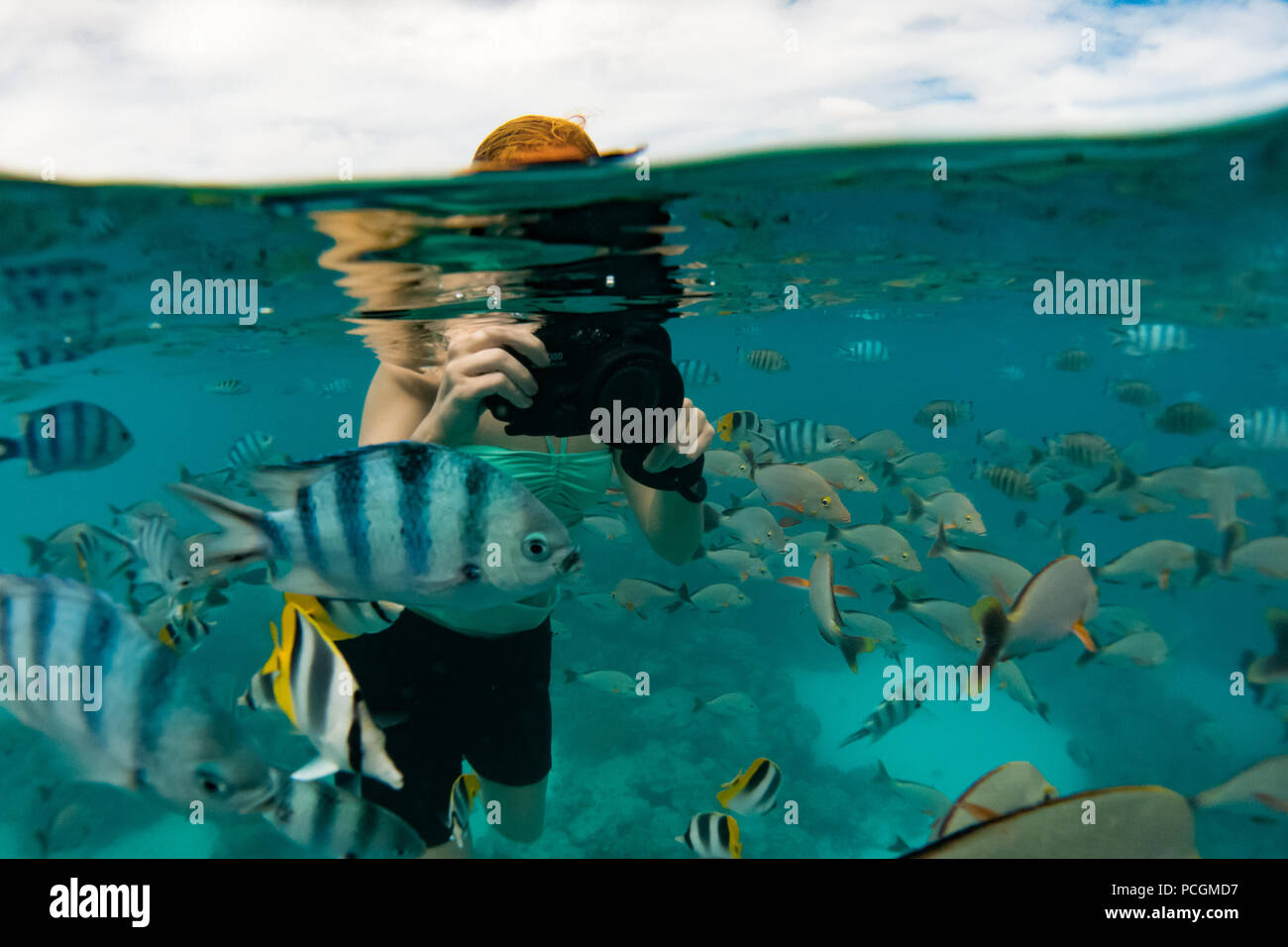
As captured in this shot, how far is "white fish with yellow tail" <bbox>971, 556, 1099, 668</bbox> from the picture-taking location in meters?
3.43

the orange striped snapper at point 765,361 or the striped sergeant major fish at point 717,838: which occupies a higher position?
the orange striped snapper at point 765,361

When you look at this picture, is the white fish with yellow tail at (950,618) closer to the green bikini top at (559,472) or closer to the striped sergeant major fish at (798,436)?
the green bikini top at (559,472)


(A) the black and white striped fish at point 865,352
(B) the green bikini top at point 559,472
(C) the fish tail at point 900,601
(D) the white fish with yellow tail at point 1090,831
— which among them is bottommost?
(C) the fish tail at point 900,601

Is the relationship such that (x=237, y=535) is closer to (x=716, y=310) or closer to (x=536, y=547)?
(x=536, y=547)

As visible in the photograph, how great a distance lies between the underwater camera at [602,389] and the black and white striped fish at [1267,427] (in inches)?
403

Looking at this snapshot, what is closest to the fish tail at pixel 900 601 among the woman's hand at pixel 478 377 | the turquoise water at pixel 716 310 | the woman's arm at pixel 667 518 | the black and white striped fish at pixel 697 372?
the turquoise water at pixel 716 310

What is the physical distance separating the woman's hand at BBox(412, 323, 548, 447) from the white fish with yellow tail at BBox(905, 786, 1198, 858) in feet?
7.48

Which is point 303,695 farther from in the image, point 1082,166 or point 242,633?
point 242,633

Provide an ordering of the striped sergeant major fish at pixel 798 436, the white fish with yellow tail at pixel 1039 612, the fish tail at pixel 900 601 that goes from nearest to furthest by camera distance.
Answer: the white fish with yellow tail at pixel 1039 612
the fish tail at pixel 900 601
the striped sergeant major fish at pixel 798 436

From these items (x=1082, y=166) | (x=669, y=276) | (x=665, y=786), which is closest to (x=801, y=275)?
(x=669, y=276)

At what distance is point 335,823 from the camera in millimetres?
2457

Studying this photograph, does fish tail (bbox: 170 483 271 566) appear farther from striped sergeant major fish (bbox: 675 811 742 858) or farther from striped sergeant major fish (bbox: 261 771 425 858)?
striped sergeant major fish (bbox: 675 811 742 858)

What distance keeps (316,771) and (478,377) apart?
1656 millimetres

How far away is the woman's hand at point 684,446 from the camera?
3.30 m
